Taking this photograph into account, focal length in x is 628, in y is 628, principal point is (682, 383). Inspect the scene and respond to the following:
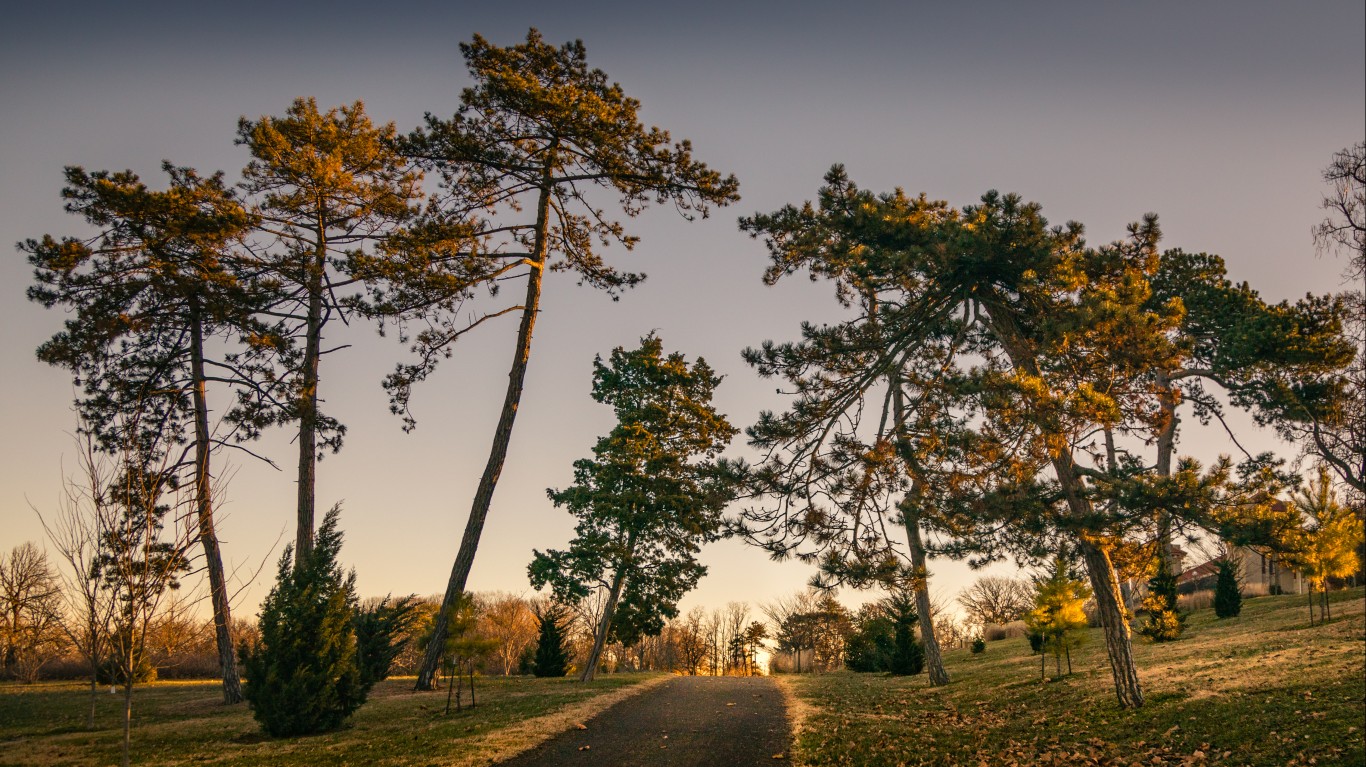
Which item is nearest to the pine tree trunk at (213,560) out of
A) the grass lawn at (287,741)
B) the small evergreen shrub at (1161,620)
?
the grass lawn at (287,741)

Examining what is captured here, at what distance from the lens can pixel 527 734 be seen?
34.4 ft

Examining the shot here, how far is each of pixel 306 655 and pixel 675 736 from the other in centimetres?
693

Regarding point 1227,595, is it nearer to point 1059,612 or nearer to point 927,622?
point 1059,612

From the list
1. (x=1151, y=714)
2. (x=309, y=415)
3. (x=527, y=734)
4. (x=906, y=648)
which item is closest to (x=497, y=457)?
(x=309, y=415)

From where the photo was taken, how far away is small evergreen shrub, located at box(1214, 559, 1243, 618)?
932 inches

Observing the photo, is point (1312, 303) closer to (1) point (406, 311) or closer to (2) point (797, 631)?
(1) point (406, 311)

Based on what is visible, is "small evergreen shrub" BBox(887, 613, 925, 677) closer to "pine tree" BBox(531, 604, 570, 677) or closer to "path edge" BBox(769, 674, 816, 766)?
"path edge" BBox(769, 674, 816, 766)

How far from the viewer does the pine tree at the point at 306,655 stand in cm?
1112

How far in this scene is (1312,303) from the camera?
55.1 ft

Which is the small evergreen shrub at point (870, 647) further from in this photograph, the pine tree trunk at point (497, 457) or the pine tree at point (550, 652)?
the pine tree trunk at point (497, 457)

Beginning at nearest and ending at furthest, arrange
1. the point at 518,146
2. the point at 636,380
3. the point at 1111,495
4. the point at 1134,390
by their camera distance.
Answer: the point at 1111,495, the point at 1134,390, the point at 518,146, the point at 636,380

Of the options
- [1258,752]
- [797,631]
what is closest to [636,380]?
[1258,752]

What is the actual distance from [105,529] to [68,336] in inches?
401

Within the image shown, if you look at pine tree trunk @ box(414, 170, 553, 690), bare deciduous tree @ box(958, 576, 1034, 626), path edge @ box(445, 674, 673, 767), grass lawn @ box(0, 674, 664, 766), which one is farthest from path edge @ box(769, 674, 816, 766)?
bare deciduous tree @ box(958, 576, 1034, 626)
